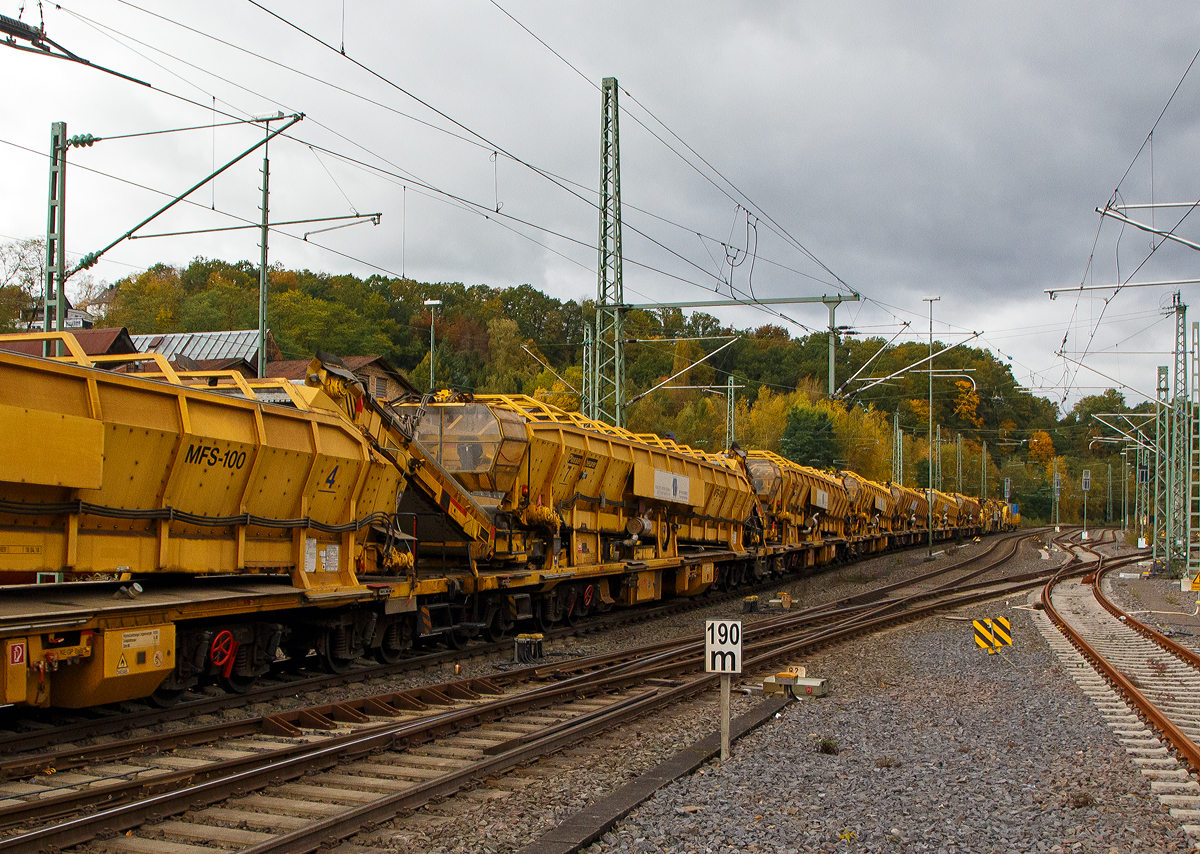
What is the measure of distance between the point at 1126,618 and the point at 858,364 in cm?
3586

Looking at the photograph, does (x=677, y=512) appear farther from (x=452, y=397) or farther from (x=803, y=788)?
(x=803, y=788)

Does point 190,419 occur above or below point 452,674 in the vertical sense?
above

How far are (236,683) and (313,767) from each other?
3168 mm

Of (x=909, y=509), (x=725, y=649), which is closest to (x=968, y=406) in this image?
(x=909, y=509)

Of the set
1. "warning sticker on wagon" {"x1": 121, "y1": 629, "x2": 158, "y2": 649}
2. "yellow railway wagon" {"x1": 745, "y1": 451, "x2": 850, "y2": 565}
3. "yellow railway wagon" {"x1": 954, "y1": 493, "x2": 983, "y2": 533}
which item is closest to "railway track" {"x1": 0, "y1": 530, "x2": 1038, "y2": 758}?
"warning sticker on wagon" {"x1": 121, "y1": 629, "x2": 158, "y2": 649}

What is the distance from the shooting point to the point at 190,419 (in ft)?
29.1

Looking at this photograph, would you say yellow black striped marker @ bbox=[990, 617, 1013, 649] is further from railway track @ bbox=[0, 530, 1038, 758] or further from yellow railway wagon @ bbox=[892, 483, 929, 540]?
yellow railway wagon @ bbox=[892, 483, 929, 540]

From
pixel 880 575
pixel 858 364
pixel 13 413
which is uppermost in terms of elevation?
pixel 858 364

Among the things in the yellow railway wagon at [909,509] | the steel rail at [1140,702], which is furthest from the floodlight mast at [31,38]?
→ the yellow railway wagon at [909,509]

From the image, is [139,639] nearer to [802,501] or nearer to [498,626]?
[498,626]

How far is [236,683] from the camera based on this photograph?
9953 mm

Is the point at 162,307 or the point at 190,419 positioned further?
the point at 162,307

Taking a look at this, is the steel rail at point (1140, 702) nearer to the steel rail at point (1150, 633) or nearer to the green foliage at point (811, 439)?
the steel rail at point (1150, 633)

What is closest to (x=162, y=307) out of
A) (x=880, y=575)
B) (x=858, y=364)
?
(x=858, y=364)
